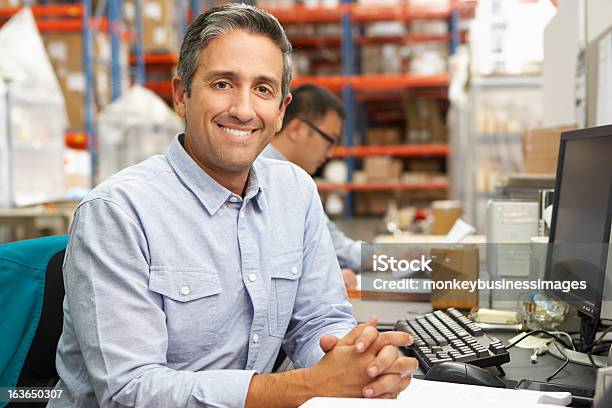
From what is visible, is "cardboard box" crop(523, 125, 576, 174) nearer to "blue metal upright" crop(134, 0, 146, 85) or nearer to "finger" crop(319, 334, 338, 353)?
"finger" crop(319, 334, 338, 353)

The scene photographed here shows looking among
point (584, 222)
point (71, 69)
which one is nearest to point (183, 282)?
point (584, 222)

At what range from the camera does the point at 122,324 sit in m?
1.10

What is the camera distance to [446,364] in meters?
1.18

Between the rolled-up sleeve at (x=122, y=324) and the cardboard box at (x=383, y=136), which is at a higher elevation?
the cardboard box at (x=383, y=136)

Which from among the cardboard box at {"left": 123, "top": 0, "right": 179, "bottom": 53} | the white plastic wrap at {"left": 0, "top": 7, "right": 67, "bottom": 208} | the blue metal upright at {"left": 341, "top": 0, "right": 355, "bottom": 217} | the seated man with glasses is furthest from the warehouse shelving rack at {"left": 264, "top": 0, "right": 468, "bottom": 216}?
the seated man with glasses

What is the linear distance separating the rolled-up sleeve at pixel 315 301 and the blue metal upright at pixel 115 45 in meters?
6.56

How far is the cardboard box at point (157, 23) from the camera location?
28.8 ft

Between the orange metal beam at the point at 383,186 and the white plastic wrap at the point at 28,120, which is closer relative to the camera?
the white plastic wrap at the point at 28,120

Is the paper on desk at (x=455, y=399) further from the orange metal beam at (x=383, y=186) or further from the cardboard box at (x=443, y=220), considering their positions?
the orange metal beam at (x=383, y=186)

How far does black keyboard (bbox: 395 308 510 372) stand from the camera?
1.34 meters

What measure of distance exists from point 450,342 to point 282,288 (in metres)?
0.37

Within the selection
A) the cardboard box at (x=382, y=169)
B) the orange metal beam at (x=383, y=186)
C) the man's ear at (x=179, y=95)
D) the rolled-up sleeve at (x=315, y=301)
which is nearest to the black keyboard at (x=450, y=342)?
the rolled-up sleeve at (x=315, y=301)

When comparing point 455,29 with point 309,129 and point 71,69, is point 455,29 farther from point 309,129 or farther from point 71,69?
point 309,129

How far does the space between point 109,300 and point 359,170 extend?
30.1 ft
